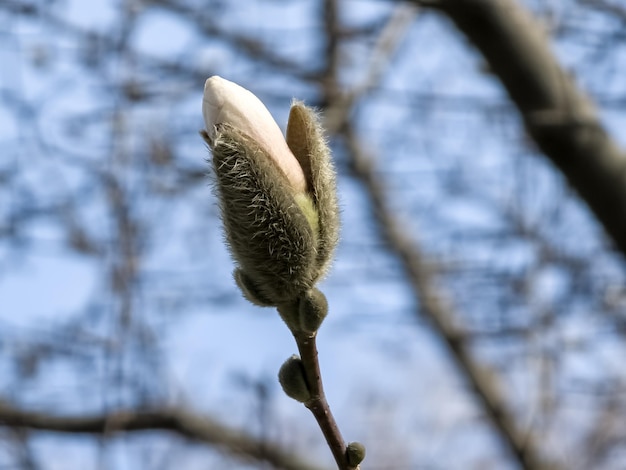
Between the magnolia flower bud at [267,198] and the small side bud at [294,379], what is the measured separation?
0.07 meters

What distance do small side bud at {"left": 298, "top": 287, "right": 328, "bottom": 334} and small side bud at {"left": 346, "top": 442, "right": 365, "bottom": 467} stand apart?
126 mm

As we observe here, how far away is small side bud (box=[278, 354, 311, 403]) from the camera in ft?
3.09

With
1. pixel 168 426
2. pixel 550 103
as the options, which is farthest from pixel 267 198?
pixel 168 426

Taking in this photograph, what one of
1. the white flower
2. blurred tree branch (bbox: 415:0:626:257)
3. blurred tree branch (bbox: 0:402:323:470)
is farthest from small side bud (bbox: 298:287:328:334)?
blurred tree branch (bbox: 0:402:323:470)

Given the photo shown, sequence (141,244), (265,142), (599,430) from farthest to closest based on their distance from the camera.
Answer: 1. (599,430)
2. (141,244)
3. (265,142)

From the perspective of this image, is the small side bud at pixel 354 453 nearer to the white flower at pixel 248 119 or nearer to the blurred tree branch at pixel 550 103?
the white flower at pixel 248 119

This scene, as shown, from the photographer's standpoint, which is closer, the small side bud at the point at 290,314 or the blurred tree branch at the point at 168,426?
the small side bud at the point at 290,314

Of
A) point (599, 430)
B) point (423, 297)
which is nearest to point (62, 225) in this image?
point (423, 297)

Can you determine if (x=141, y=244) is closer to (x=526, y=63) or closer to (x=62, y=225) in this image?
(x=62, y=225)

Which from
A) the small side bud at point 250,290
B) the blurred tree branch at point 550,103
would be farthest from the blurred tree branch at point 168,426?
the small side bud at point 250,290

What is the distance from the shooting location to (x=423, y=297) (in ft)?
16.3

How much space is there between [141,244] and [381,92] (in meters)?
1.22

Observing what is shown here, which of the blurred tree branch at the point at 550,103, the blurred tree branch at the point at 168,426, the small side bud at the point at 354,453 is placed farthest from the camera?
the blurred tree branch at the point at 168,426

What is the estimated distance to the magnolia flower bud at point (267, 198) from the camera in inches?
36.7
